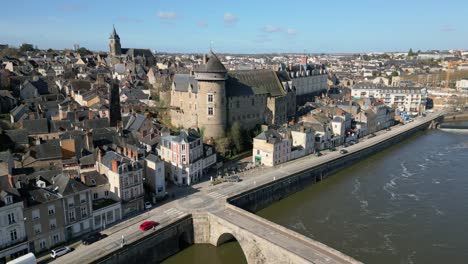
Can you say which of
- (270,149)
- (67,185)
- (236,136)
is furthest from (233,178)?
(67,185)

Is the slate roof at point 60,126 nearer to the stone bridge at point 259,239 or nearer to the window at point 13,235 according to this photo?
the window at point 13,235

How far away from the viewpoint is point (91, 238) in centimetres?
2234

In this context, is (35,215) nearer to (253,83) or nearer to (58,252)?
(58,252)

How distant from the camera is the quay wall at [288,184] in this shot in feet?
98.7

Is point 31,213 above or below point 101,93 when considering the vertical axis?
below

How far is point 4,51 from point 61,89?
3984cm

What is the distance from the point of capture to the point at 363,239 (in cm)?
2616

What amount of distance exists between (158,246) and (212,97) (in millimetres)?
20571

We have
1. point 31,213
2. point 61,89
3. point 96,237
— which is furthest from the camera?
point 61,89

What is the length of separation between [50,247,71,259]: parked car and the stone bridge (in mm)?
8398

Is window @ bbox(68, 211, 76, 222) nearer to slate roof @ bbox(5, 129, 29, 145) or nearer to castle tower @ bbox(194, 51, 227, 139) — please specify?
slate roof @ bbox(5, 129, 29, 145)

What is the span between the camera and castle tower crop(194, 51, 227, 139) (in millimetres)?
40094

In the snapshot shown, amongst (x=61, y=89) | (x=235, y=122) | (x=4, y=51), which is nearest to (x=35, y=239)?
(x=235, y=122)

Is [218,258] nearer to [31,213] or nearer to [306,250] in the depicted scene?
[306,250]
